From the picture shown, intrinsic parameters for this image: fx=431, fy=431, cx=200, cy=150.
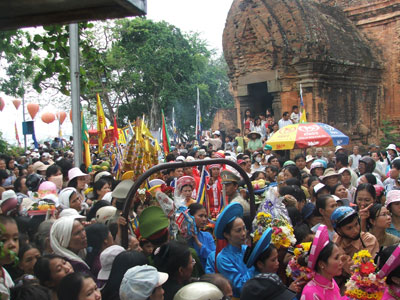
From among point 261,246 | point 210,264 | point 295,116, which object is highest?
point 295,116

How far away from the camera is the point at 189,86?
2891 cm

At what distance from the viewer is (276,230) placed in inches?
154

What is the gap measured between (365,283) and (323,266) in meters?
0.38

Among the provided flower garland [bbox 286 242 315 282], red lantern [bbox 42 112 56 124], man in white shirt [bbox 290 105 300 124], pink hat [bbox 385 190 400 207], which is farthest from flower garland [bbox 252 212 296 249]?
red lantern [bbox 42 112 56 124]

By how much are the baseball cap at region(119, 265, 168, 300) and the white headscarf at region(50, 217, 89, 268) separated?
89 cm

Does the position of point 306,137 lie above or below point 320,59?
below

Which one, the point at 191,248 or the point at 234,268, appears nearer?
the point at 234,268

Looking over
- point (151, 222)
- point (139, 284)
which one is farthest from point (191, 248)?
point (139, 284)

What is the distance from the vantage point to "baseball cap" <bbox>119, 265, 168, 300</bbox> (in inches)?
115

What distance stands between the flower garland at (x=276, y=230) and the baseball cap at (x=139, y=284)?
50.9 inches

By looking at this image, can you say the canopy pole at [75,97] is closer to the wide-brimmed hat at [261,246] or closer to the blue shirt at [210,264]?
the blue shirt at [210,264]

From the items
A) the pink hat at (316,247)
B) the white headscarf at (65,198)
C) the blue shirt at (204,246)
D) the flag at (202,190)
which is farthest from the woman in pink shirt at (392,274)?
the white headscarf at (65,198)

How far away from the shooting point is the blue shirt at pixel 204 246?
4.54 meters

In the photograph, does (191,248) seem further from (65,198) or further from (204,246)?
(65,198)
